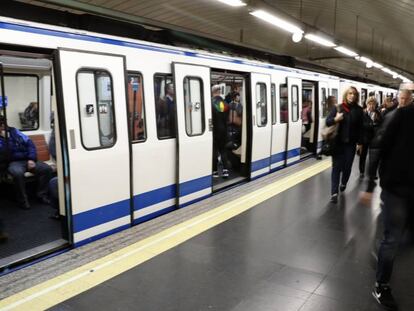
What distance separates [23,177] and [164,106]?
2.13 metres

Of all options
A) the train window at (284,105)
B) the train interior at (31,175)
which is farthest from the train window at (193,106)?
the train window at (284,105)

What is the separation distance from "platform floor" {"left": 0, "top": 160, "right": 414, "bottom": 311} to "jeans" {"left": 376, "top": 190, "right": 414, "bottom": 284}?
1.11 ft

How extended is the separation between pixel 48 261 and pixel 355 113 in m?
4.35

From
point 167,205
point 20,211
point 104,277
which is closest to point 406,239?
point 167,205

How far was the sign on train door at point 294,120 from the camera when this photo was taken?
27.1 ft

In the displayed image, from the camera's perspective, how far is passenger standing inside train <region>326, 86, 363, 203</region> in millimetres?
5422

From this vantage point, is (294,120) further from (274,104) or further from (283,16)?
(283,16)

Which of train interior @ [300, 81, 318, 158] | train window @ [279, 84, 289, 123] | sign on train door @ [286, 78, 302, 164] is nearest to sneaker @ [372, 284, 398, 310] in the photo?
train window @ [279, 84, 289, 123]

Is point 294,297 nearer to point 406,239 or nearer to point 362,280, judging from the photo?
point 362,280

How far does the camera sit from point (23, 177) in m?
5.10

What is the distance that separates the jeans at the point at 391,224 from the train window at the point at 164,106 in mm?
2764

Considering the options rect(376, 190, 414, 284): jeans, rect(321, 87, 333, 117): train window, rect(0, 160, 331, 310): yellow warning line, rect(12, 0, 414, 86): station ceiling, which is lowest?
rect(0, 160, 331, 310): yellow warning line

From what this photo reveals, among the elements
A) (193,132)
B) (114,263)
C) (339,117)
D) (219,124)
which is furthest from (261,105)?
(114,263)

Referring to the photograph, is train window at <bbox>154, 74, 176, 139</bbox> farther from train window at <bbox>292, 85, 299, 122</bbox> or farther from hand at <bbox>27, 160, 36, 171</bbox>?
train window at <bbox>292, 85, 299, 122</bbox>
